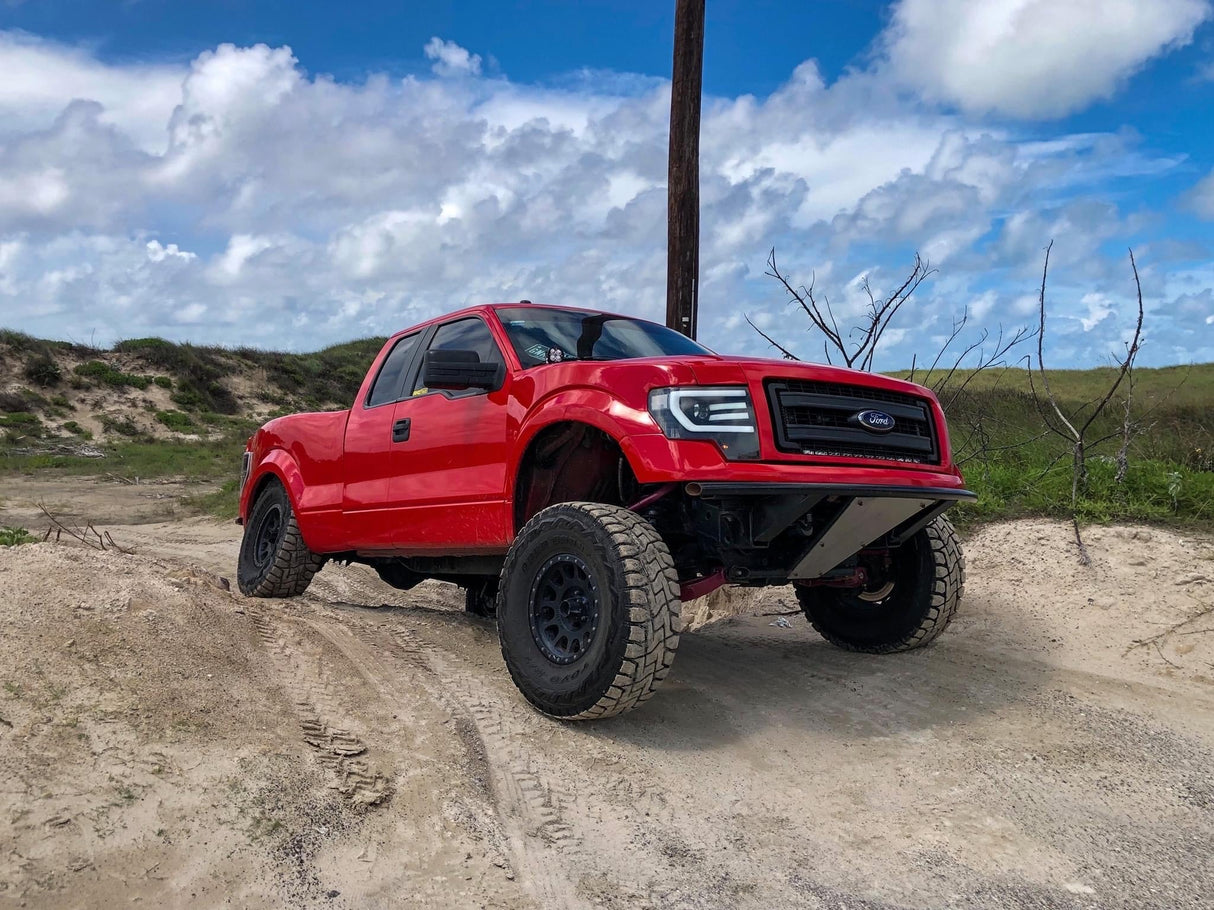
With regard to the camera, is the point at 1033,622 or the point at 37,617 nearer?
the point at 37,617

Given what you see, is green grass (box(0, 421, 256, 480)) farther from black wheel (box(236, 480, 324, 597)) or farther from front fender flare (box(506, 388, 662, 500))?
front fender flare (box(506, 388, 662, 500))

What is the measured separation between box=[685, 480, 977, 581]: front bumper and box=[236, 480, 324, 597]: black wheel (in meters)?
3.77

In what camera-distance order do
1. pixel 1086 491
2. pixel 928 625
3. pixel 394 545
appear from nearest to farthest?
pixel 928 625, pixel 394 545, pixel 1086 491

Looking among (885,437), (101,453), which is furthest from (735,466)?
(101,453)

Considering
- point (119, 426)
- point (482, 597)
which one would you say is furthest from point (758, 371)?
point (119, 426)

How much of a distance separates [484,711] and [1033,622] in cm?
366

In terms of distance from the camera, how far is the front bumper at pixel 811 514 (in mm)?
3744

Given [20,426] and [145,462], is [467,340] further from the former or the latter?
[20,426]

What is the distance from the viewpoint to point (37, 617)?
4.14m

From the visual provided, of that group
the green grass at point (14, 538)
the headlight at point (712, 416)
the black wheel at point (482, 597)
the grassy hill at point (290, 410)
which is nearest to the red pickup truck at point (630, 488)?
the headlight at point (712, 416)

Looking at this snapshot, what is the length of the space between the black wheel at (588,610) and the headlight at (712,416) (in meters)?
0.43

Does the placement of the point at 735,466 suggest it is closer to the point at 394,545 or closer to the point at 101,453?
the point at 394,545

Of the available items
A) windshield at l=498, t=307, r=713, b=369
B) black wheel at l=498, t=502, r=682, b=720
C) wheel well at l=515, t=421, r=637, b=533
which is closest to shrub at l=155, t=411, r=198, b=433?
windshield at l=498, t=307, r=713, b=369

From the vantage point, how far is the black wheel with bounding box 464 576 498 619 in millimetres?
6441
